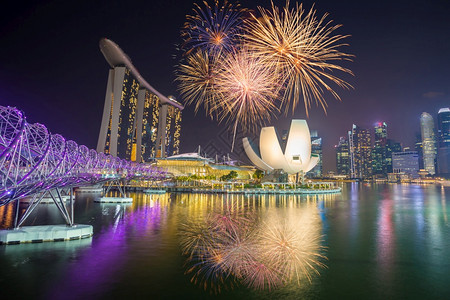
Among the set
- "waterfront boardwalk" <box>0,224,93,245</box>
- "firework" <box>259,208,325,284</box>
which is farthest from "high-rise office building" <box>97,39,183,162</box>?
"firework" <box>259,208,325,284</box>

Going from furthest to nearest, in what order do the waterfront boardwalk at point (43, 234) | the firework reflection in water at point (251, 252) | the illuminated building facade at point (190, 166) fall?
→ the illuminated building facade at point (190, 166), the waterfront boardwalk at point (43, 234), the firework reflection in water at point (251, 252)

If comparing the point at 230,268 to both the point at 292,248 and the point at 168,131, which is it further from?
the point at 168,131

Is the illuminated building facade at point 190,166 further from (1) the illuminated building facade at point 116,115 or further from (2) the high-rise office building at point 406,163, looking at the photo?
(2) the high-rise office building at point 406,163

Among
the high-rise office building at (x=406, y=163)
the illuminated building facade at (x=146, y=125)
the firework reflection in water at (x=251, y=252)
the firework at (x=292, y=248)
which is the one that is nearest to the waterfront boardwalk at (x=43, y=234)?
the firework reflection in water at (x=251, y=252)

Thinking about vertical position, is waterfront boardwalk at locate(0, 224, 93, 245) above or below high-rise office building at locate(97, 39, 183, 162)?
below

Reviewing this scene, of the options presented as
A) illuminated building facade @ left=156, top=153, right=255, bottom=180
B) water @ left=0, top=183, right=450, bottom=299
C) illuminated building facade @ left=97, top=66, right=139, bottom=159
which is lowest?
water @ left=0, top=183, right=450, bottom=299

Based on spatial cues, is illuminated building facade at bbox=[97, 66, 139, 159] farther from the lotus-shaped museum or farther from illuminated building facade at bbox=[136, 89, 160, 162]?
the lotus-shaped museum

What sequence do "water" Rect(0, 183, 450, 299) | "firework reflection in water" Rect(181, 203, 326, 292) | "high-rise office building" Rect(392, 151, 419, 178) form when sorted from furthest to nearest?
"high-rise office building" Rect(392, 151, 419, 178)
"firework reflection in water" Rect(181, 203, 326, 292)
"water" Rect(0, 183, 450, 299)
